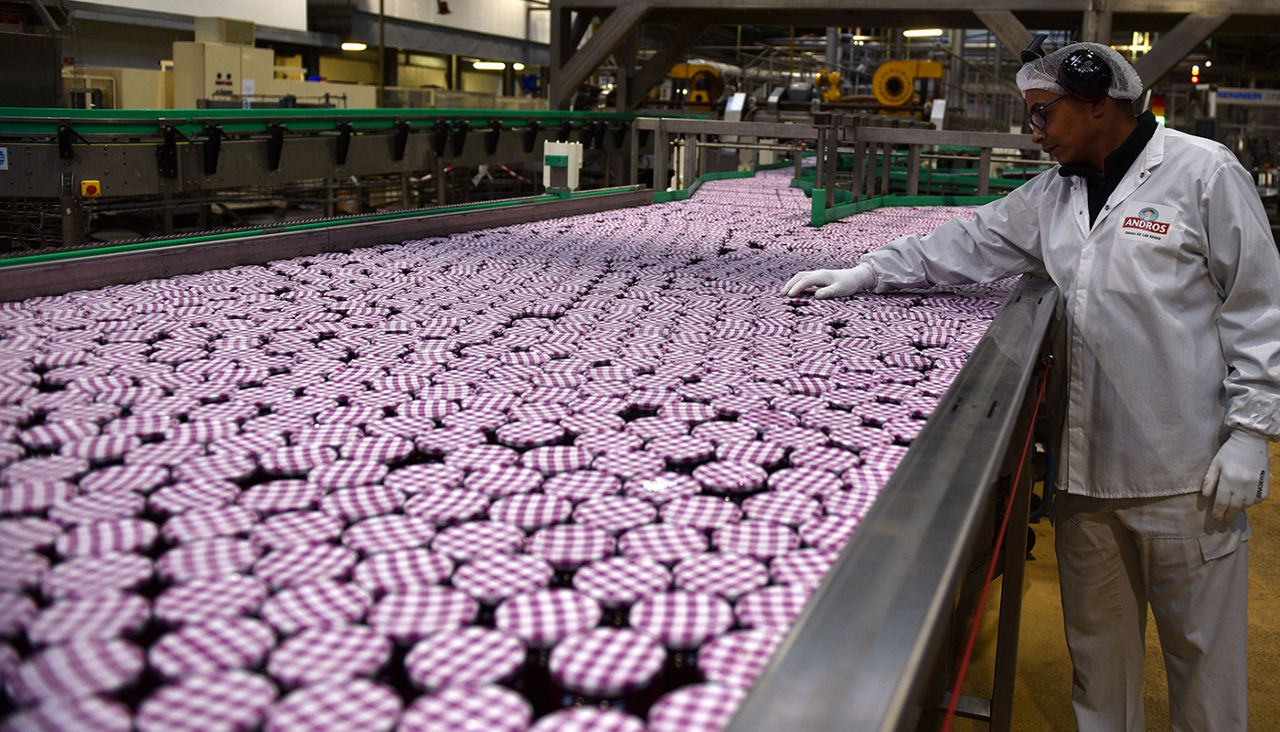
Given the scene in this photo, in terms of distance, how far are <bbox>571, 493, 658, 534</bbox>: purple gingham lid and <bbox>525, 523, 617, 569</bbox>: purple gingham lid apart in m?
0.02

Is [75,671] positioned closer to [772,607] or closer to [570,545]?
[570,545]

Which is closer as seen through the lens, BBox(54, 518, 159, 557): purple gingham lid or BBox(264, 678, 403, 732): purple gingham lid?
BBox(264, 678, 403, 732): purple gingham lid

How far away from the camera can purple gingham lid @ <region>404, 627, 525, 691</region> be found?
0.71m

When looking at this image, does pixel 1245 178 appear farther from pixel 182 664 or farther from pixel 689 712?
pixel 182 664

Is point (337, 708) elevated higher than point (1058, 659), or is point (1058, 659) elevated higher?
point (337, 708)

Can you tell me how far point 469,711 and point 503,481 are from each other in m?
0.43

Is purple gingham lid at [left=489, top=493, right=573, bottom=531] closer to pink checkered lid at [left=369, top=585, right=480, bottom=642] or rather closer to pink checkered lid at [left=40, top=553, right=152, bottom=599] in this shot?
pink checkered lid at [left=369, top=585, right=480, bottom=642]

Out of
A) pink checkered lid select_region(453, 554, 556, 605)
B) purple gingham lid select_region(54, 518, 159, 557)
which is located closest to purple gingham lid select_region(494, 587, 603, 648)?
pink checkered lid select_region(453, 554, 556, 605)

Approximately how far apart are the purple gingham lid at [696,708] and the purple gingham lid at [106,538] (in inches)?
20.3

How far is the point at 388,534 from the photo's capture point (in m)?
0.93

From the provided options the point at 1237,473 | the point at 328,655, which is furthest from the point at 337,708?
the point at 1237,473

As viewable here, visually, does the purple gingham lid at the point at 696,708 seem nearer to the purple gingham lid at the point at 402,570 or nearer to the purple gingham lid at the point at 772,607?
the purple gingham lid at the point at 772,607

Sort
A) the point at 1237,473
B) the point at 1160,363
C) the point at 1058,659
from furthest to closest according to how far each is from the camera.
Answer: the point at 1058,659 → the point at 1160,363 → the point at 1237,473

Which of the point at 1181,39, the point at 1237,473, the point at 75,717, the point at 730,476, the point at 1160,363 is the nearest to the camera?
the point at 75,717
